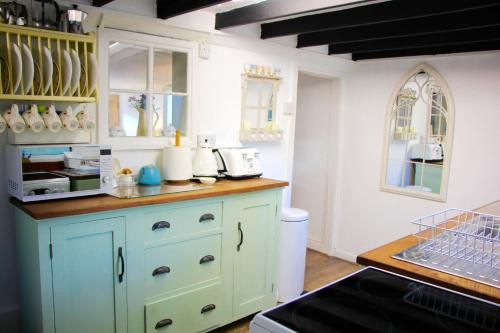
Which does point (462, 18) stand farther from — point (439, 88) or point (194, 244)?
point (194, 244)

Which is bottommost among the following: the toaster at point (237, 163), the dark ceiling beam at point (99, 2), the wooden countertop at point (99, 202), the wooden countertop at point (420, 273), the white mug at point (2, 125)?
the wooden countertop at point (420, 273)

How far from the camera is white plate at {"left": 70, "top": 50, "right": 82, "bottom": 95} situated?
84.1 inches

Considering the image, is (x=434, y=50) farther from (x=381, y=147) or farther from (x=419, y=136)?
(x=381, y=147)

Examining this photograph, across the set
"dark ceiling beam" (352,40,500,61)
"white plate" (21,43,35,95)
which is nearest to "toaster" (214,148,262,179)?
A: "white plate" (21,43,35,95)

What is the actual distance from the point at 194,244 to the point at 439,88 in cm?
262

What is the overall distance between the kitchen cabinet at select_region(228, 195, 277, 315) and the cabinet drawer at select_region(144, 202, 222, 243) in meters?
0.15

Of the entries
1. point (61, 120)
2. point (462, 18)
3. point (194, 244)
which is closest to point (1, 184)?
point (61, 120)

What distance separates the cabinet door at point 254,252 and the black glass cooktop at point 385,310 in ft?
4.65

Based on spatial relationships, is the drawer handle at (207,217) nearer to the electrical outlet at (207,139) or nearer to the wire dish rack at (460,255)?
the electrical outlet at (207,139)

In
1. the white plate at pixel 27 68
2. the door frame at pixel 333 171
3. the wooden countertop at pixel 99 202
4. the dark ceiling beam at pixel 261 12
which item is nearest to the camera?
the wooden countertop at pixel 99 202

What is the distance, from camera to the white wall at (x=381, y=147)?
3312 millimetres

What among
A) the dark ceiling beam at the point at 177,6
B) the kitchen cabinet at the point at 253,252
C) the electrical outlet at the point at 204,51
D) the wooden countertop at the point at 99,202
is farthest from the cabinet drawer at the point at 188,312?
the dark ceiling beam at the point at 177,6

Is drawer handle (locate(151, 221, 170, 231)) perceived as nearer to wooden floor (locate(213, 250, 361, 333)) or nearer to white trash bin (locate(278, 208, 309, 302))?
white trash bin (locate(278, 208, 309, 302))

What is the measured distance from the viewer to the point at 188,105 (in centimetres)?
292
